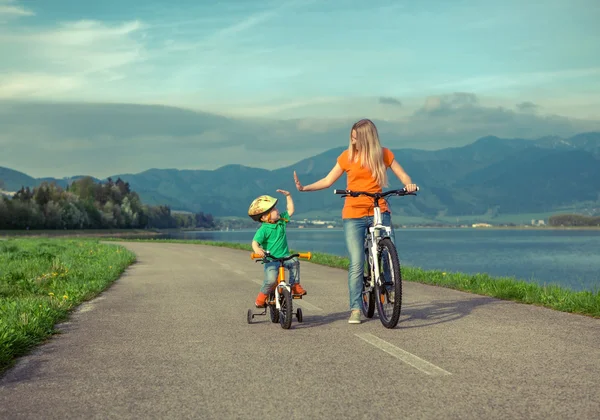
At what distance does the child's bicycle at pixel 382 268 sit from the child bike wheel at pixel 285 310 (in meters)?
1.05

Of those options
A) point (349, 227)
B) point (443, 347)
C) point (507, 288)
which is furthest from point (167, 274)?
point (443, 347)

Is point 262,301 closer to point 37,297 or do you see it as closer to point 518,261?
point 37,297

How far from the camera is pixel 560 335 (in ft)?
23.7

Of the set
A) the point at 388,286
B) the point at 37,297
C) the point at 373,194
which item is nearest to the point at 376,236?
the point at 373,194

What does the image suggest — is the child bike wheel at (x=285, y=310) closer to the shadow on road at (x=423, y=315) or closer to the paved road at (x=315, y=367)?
the paved road at (x=315, y=367)

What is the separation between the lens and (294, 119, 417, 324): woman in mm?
8039

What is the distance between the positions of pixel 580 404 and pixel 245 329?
449 centimetres

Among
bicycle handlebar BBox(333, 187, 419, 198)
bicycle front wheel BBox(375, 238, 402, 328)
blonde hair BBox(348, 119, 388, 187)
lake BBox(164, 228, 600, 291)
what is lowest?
lake BBox(164, 228, 600, 291)

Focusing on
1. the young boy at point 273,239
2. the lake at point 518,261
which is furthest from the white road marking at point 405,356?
the lake at point 518,261

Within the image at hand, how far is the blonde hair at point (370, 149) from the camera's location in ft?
26.3

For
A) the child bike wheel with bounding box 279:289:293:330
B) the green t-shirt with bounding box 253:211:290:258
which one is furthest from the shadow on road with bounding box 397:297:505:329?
the green t-shirt with bounding box 253:211:290:258

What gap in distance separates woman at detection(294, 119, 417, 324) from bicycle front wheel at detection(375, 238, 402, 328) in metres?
0.35

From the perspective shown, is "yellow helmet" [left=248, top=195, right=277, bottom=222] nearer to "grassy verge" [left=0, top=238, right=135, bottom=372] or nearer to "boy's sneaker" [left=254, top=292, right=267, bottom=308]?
"boy's sneaker" [left=254, top=292, right=267, bottom=308]

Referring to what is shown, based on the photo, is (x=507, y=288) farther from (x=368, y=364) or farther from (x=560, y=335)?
(x=368, y=364)
